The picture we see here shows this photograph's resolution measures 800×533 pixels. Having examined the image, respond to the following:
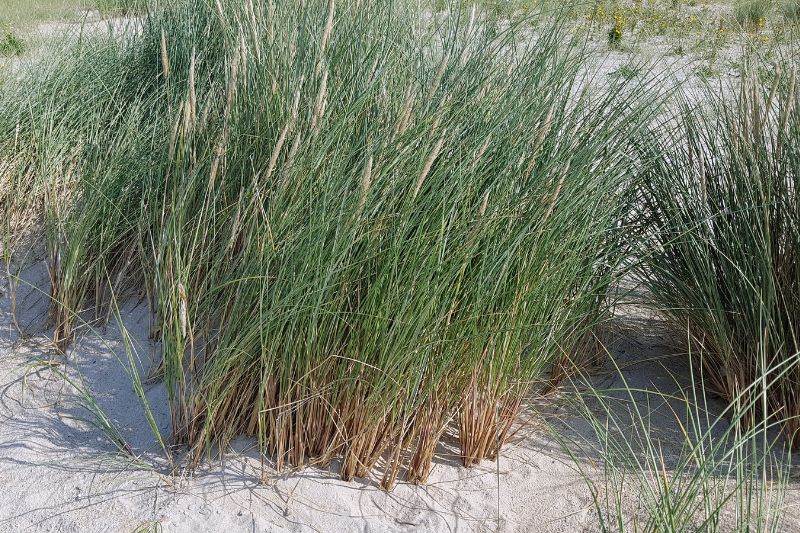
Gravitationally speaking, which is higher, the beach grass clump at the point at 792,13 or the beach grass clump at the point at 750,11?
the beach grass clump at the point at 792,13

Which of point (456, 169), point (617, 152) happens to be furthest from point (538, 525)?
point (617, 152)

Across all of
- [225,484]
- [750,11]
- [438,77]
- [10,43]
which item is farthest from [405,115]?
[750,11]

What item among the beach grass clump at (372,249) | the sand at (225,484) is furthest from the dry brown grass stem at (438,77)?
the sand at (225,484)

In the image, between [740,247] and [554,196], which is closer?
[554,196]

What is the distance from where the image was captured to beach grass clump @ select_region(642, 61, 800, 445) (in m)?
2.26

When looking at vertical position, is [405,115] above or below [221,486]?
above

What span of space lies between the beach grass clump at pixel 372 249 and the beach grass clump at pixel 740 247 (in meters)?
0.17

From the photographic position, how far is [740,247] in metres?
2.27

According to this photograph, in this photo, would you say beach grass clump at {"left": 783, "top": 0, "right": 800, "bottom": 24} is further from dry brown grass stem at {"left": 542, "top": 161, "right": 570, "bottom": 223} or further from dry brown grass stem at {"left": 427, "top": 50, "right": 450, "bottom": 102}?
dry brown grass stem at {"left": 427, "top": 50, "right": 450, "bottom": 102}

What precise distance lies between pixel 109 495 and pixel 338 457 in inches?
22.3

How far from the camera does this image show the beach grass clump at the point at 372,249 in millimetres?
1951

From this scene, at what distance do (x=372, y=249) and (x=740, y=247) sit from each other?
41.0 inches

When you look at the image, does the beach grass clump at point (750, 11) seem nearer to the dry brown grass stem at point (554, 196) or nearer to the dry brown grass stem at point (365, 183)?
the dry brown grass stem at point (554, 196)

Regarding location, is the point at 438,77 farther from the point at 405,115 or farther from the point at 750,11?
the point at 750,11
